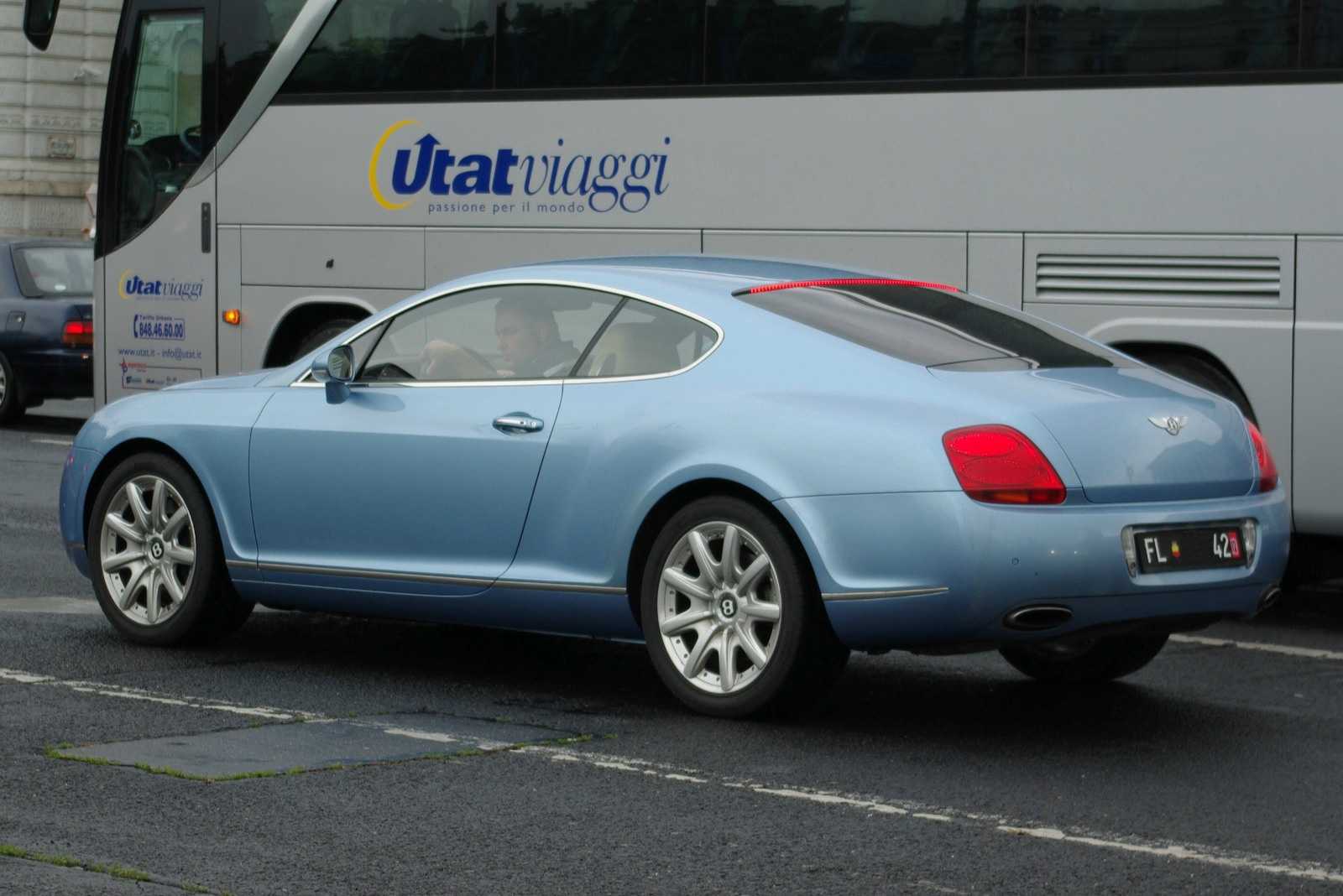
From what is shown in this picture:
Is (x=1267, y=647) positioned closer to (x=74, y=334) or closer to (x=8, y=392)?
(x=74, y=334)

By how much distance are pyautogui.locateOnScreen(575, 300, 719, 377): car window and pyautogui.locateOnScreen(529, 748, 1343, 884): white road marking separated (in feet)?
4.40

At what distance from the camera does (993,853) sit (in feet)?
15.9

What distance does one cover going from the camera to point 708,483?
250 inches

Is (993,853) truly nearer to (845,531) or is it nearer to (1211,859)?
(1211,859)

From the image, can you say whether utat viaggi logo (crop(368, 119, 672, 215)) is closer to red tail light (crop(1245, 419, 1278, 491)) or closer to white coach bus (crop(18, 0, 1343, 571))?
white coach bus (crop(18, 0, 1343, 571))

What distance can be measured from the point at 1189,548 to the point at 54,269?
15577 millimetres

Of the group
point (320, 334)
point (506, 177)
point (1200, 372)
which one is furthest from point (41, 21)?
point (1200, 372)

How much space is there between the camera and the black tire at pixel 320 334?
43.0ft

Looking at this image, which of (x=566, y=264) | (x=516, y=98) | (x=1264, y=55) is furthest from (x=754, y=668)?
(x=516, y=98)

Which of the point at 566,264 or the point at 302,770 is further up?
the point at 566,264

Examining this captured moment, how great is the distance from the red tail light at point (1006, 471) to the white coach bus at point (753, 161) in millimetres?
3928

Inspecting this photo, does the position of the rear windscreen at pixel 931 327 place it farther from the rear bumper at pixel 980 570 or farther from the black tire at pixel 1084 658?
the black tire at pixel 1084 658

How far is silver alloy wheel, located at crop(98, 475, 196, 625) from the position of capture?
24.9ft

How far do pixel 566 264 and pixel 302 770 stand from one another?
7.74ft
